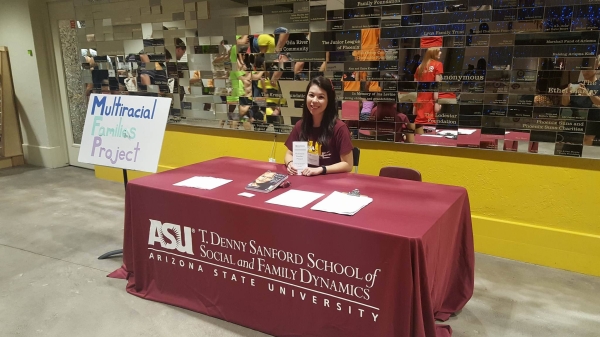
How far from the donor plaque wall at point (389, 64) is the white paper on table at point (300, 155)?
1181 mm

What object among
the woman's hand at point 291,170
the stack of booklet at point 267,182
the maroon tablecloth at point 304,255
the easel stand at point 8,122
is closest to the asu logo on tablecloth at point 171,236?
the maroon tablecloth at point 304,255

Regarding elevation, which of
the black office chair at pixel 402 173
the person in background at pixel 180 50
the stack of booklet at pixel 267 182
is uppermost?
the person in background at pixel 180 50

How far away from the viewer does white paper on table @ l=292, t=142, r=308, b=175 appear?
268cm

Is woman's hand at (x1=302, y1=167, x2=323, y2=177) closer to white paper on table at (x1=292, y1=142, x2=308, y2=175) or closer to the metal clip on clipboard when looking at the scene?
white paper on table at (x1=292, y1=142, x2=308, y2=175)

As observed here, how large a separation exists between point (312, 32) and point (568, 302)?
2855mm

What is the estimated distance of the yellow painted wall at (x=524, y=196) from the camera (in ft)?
9.97

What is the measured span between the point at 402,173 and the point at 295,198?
0.98 m

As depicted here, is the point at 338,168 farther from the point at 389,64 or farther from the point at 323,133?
the point at 389,64

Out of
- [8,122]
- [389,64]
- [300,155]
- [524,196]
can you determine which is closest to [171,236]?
[300,155]

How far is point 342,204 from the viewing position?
2.15 metres

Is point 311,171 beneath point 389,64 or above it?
beneath

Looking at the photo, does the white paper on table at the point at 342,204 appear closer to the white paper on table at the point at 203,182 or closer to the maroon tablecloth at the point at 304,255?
the maroon tablecloth at the point at 304,255

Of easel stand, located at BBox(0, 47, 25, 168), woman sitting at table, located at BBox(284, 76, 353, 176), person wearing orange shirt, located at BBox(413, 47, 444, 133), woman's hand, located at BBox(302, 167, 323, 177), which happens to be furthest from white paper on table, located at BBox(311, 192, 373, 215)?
easel stand, located at BBox(0, 47, 25, 168)

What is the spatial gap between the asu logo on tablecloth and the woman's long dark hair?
43.0 inches
